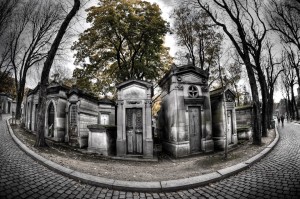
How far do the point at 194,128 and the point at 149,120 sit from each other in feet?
9.29

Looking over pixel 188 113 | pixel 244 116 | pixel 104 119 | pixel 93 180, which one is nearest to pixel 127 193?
pixel 93 180

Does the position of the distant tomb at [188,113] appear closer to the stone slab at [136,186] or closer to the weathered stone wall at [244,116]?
the stone slab at [136,186]

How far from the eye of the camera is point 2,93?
114 feet

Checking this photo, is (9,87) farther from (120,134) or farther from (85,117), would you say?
(120,134)

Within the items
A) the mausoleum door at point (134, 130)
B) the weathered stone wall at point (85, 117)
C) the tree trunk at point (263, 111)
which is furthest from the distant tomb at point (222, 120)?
the weathered stone wall at point (85, 117)

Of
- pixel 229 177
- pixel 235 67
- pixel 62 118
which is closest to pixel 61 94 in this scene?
pixel 62 118

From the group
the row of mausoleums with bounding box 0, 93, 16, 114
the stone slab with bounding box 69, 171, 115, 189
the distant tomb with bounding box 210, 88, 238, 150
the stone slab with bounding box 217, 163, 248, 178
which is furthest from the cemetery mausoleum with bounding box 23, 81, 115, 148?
the row of mausoleums with bounding box 0, 93, 16, 114

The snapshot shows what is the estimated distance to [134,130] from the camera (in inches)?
362

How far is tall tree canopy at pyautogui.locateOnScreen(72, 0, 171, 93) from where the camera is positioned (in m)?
13.4

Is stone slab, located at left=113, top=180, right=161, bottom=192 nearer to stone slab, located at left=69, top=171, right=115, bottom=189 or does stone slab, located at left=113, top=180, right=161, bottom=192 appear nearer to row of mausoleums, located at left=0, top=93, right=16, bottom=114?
stone slab, located at left=69, top=171, right=115, bottom=189

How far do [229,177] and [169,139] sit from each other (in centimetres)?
493

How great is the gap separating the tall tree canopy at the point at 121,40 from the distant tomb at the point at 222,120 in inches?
284

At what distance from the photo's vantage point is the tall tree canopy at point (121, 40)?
13.4 m

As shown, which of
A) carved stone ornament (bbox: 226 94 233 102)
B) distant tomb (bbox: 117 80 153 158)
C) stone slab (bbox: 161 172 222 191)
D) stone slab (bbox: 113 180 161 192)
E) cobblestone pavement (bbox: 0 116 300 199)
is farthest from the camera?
carved stone ornament (bbox: 226 94 233 102)
